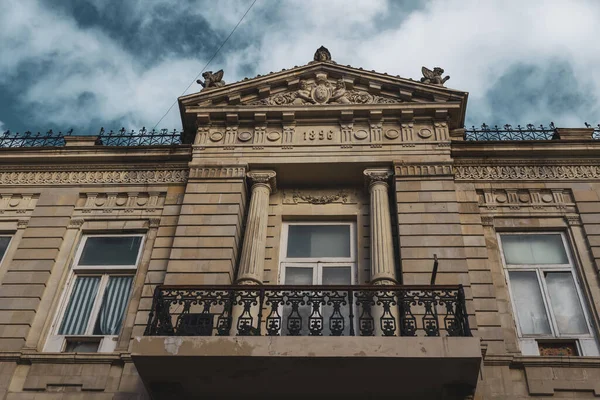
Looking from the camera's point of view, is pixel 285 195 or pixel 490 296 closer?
pixel 490 296

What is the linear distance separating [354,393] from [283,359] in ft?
4.80

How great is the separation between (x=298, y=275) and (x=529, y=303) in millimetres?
4453

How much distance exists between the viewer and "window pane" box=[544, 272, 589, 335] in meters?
11.8


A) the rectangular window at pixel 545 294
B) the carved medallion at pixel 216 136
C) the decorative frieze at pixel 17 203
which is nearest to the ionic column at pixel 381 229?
the rectangular window at pixel 545 294

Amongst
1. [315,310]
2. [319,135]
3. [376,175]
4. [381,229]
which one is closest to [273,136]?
[319,135]

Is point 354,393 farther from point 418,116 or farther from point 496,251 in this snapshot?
point 418,116

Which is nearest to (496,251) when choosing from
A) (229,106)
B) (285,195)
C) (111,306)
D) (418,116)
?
(418,116)

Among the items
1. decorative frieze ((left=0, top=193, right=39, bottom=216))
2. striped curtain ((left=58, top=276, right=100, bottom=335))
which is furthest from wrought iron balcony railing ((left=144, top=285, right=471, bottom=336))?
decorative frieze ((left=0, top=193, right=39, bottom=216))

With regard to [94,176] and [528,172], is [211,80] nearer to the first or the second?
[94,176]

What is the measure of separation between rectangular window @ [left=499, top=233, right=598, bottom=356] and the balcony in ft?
6.44

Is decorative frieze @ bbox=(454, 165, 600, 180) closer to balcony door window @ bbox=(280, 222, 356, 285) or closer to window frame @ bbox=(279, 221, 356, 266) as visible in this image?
window frame @ bbox=(279, 221, 356, 266)

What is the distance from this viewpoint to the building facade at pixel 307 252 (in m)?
10.2

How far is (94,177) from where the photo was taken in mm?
14805

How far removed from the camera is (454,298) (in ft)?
34.8
